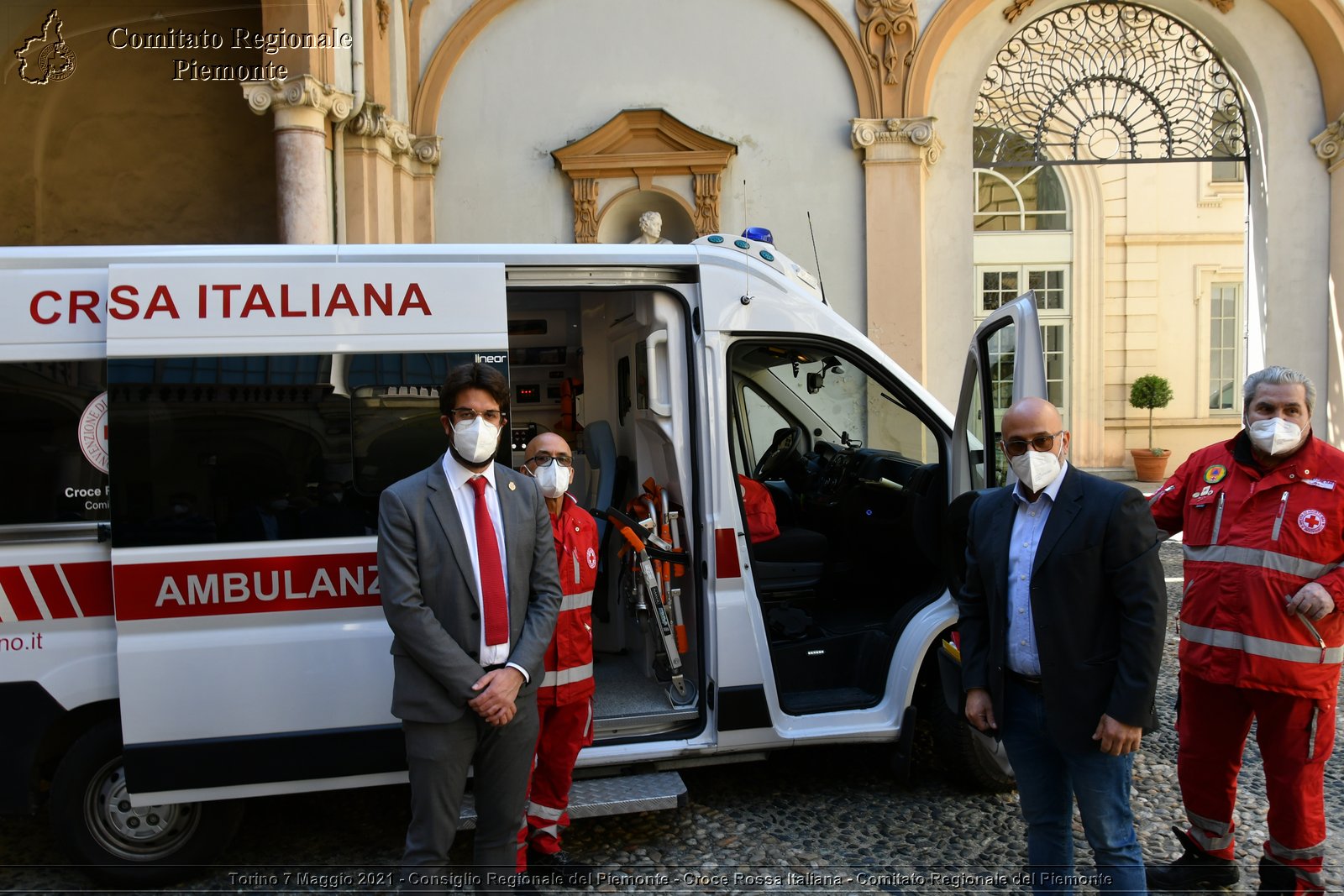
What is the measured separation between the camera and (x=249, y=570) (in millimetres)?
3469

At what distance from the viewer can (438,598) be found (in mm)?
2869

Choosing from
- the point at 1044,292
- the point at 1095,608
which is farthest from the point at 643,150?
the point at 1044,292

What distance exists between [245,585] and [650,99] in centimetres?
848

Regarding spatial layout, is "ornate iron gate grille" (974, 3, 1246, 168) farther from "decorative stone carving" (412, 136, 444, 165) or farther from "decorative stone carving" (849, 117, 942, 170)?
"decorative stone carving" (412, 136, 444, 165)

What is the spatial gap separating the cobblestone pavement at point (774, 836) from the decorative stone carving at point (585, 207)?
7212 mm

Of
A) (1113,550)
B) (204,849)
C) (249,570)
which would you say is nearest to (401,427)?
(249,570)

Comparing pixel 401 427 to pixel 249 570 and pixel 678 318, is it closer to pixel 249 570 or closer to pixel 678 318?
pixel 249 570

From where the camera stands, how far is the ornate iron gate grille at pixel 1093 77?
1148 cm

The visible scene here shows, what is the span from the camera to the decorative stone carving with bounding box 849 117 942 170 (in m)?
10.6

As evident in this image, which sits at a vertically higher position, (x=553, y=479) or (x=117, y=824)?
(x=553, y=479)

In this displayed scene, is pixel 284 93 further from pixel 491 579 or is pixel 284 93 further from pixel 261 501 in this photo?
pixel 491 579

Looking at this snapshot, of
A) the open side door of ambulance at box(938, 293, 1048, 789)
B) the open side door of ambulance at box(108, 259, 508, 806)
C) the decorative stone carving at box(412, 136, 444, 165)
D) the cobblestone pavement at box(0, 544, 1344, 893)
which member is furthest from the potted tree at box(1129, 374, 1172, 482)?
the open side door of ambulance at box(108, 259, 508, 806)

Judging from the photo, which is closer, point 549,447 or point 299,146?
point 549,447

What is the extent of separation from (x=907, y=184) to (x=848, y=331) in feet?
23.2
